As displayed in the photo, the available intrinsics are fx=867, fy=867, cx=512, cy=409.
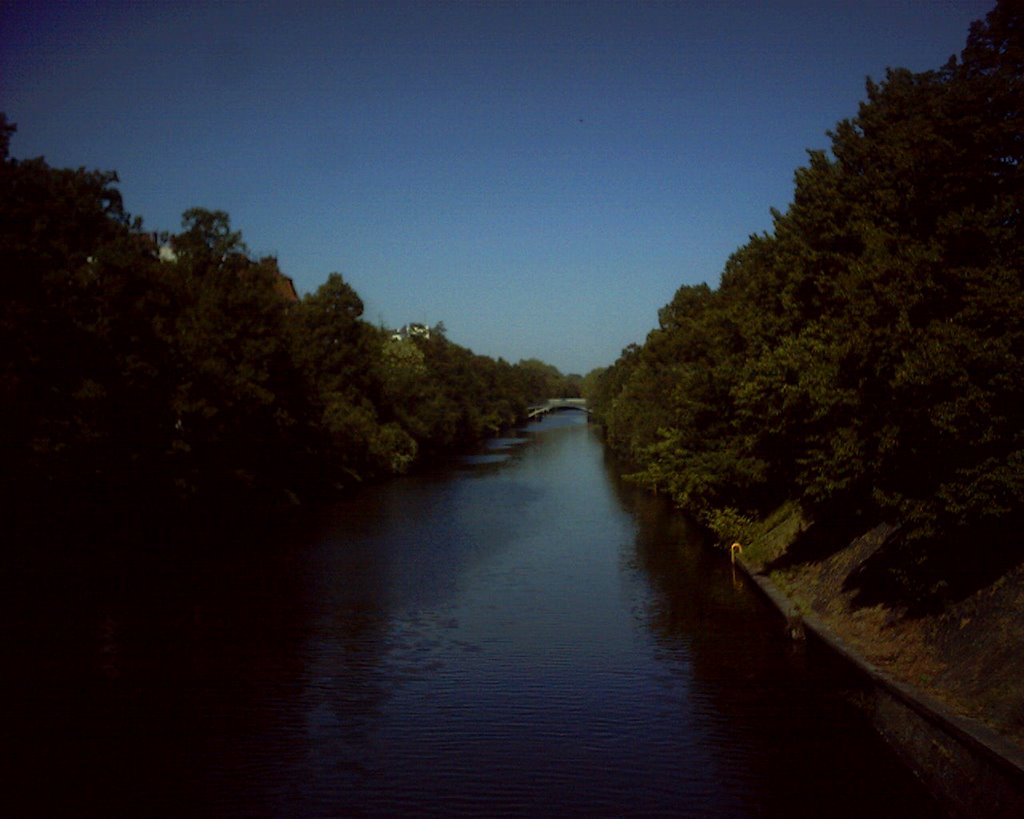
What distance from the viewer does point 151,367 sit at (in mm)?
33062

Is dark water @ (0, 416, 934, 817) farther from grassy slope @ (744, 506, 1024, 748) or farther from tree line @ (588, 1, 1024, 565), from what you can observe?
tree line @ (588, 1, 1024, 565)

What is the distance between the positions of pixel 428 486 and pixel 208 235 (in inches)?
841

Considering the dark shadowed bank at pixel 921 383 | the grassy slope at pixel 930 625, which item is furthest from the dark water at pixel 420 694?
the dark shadowed bank at pixel 921 383

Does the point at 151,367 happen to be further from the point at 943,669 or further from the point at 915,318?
the point at 943,669

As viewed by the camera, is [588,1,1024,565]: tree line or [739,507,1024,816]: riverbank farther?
[588,1,1024,565]: tree line

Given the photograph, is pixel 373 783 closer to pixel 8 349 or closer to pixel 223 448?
pixel 8 349

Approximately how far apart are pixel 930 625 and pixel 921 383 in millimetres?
4813

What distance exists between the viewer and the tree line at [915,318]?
536 inches

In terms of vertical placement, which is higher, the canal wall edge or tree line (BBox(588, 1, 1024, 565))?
tree line (BBox(588, 1, 1024, 565))

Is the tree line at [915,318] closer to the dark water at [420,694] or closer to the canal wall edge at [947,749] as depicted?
the canal wall edge at [947,749]

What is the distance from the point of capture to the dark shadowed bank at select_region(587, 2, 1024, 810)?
13.5 m

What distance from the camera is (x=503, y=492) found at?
178 ft

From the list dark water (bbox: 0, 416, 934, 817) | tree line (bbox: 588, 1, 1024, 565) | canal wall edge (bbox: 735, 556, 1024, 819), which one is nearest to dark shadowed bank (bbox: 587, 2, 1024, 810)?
tree line (bbox: 588, 1, 1024, 565)

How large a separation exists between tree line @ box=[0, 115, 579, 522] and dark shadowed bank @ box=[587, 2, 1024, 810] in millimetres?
22119
